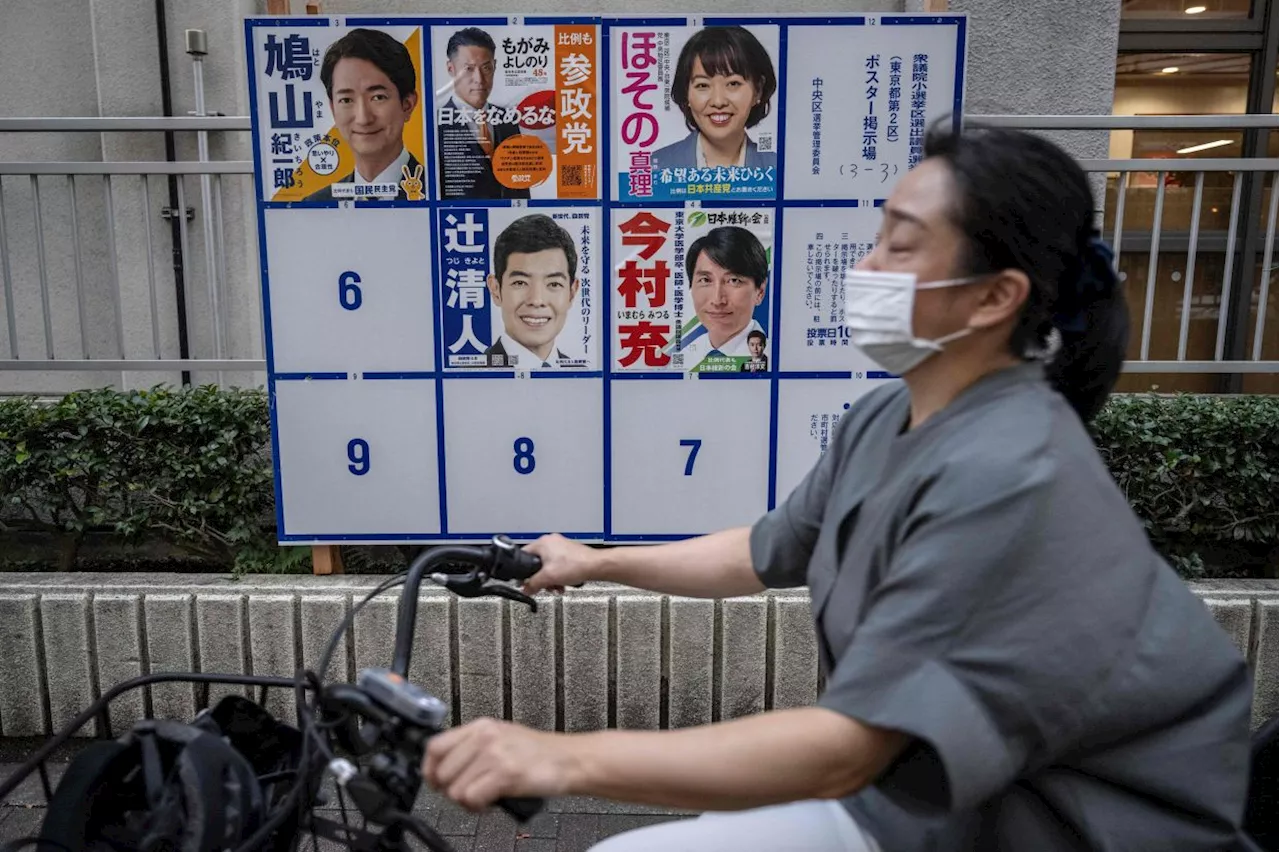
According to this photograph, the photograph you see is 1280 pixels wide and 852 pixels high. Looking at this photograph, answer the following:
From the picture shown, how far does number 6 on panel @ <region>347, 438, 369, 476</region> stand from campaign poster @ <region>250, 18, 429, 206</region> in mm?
934

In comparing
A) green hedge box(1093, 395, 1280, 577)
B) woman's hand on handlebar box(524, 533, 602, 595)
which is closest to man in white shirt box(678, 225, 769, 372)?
green hedge box(1093, 395, 1280, 577)

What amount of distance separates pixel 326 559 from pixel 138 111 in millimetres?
2914

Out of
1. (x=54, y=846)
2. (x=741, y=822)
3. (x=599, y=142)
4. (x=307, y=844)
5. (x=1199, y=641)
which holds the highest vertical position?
(x=599, y=142)

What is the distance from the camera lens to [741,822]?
1.61m

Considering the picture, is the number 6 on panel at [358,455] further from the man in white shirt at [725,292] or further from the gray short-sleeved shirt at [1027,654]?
the gray short-sleeved shirt at [1027,654]

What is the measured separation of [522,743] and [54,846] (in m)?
0.70

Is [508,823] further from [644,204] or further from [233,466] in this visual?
[644,204]

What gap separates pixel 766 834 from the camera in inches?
62.4

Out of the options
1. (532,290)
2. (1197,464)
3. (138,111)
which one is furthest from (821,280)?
(138,111)

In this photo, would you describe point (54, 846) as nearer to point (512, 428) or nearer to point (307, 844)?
point (307, 844)

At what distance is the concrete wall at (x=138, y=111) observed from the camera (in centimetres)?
479

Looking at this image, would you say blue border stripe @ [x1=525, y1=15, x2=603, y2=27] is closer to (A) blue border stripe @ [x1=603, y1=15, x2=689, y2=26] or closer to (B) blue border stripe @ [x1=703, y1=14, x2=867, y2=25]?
(A) blue border stripe @ [x1=603, y1=15, x2=689, y2=26]

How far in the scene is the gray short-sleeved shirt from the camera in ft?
4.05

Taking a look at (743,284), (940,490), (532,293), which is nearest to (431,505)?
(532,293)
